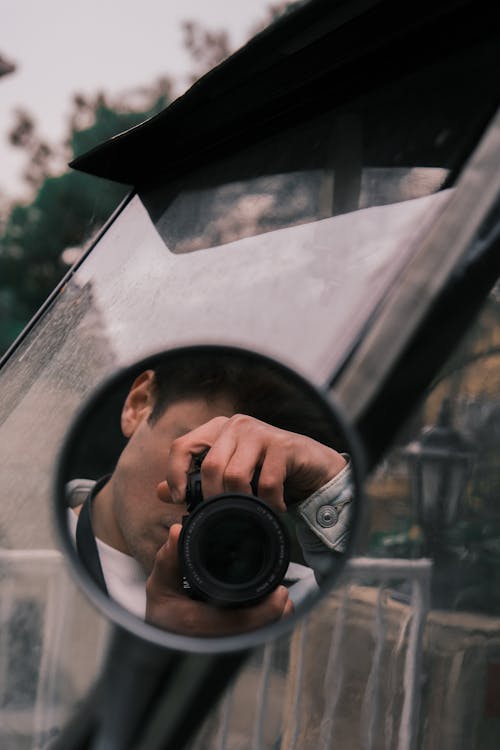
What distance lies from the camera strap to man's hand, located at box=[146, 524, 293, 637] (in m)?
0.06

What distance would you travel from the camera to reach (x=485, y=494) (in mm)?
966

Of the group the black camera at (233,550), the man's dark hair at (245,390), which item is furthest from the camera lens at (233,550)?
the man's dark hair at (245,390)

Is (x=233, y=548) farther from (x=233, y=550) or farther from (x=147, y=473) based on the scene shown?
(x=147, y=473)

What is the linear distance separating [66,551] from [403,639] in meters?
0.45

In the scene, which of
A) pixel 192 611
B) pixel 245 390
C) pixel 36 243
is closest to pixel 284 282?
pixel 245 390

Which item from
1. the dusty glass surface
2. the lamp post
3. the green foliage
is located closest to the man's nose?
the dusty glass surface

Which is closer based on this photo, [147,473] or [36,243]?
[147,473]

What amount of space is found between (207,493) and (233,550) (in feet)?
0.19

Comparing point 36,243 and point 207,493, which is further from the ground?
point 207,493

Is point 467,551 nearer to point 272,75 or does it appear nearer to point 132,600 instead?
point 132,600

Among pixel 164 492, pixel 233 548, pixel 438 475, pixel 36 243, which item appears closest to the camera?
pixel 233 548

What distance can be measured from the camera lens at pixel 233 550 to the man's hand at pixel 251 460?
5 centimetres

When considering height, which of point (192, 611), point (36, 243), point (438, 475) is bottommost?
point (36, 243)

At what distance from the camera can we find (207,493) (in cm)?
73
